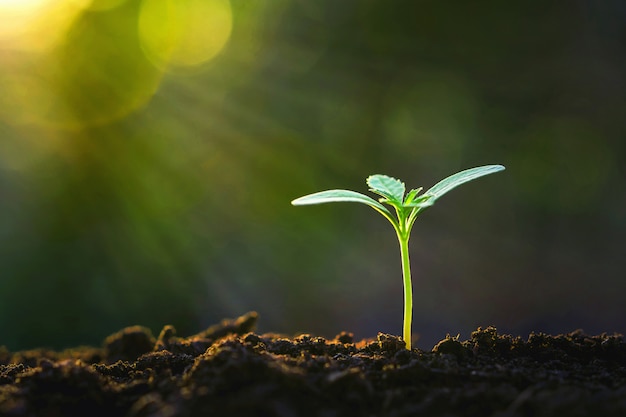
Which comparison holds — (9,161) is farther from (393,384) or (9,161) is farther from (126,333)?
(393,384)

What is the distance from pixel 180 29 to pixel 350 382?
282 centimetres

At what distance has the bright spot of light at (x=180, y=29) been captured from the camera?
3.08 metres

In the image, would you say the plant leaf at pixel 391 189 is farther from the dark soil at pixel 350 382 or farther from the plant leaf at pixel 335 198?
the dark soil at pixel 350 382

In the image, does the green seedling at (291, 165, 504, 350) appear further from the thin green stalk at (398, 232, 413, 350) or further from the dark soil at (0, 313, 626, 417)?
the dark soil at (0, 313, 626, 417)

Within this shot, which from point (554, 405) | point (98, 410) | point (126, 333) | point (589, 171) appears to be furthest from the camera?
point (589, 171)

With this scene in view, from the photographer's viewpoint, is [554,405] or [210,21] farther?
[210,21]

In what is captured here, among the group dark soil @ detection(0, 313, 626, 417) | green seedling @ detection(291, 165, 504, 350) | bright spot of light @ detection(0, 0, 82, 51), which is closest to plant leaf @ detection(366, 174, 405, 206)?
green seedling @ detection(291, 165, 504, 350)

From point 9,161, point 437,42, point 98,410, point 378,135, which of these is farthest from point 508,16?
point 9,161

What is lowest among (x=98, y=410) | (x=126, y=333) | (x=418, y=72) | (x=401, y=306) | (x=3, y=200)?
(x=98, y=410)

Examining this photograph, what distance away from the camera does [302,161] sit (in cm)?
304

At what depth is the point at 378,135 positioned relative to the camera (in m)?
3.00

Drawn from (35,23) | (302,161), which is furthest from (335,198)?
(35,23)

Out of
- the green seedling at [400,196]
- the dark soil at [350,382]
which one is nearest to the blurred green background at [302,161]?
the dark soil at [350,382]

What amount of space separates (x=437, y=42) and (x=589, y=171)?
3.55 feet
